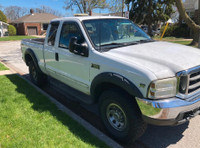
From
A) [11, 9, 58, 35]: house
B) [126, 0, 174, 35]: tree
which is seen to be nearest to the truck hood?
[126, 0, 174, 35]: tree

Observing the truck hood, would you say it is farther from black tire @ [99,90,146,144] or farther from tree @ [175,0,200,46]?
tree @ [175,0,200,46]

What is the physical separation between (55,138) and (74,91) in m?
1.30

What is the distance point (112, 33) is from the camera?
12.9 feet

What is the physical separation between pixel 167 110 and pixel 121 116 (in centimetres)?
85

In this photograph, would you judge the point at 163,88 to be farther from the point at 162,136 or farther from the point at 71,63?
the point at 71,63

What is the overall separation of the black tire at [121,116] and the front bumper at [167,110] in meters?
0.21

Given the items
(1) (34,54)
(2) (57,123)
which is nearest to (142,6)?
(1) (34,54)

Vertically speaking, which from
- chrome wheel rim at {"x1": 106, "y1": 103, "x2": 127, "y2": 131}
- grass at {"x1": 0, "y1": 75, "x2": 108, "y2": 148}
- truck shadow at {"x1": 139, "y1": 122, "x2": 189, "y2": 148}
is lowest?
truck shadow at {"x1": 139, "y1": 122, "x2": 189, "y2": 148}

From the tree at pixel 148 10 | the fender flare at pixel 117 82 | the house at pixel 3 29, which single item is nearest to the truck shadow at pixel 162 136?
the fender flare at pixel 117 82

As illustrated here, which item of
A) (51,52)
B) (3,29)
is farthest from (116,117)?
(3,29)

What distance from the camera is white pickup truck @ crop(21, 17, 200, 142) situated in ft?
8.64

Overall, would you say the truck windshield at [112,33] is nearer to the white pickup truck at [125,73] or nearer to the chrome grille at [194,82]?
the white pickup truck at [125,73]

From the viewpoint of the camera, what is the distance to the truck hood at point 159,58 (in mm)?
2670

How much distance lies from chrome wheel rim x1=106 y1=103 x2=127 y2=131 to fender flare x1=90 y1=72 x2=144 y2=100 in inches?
16.6
